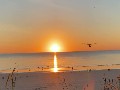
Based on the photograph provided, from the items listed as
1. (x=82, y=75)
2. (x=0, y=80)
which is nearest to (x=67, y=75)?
(x=82, y=75)

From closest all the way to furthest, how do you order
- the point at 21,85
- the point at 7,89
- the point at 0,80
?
1. the point at 7,89
2. the point at 21,85
3. the point at 0,80

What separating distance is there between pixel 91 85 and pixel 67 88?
10.6 feet

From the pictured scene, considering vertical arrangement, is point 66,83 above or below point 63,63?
below

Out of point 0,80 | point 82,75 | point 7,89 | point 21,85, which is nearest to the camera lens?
point 7,89

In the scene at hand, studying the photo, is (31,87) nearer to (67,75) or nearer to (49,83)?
(49,83)

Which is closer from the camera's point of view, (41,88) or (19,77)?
(41,88)

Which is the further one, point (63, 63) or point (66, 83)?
point (63, 63)

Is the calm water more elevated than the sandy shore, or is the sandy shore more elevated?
the calm water

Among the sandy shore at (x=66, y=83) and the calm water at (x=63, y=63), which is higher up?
the calm water at (x=63, y=63)

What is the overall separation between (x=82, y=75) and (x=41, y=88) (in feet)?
37.7

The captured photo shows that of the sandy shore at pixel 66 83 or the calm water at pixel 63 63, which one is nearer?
the sandy shore at pixel 66 83

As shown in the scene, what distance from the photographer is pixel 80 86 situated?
39.5m

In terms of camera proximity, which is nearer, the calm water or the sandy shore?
the sandy shore

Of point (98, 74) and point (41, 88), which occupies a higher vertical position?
point (98, 74)
